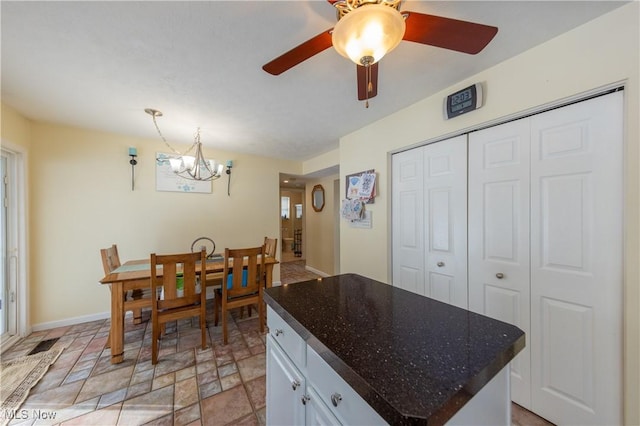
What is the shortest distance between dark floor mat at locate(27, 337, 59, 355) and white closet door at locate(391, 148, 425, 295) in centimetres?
348

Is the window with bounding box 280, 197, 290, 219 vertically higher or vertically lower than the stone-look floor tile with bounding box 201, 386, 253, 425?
higher

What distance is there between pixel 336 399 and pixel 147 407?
64.3 inches

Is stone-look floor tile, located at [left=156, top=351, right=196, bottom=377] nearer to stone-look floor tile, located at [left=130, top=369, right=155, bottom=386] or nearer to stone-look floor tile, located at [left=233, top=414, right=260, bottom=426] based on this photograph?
stone-look floor tile, located at [left=130, top=369, right=155, bottom=386]

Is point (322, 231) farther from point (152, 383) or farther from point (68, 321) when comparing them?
point (68, 321)

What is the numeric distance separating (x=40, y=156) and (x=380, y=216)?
3837mm

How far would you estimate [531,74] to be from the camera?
1.46 metres

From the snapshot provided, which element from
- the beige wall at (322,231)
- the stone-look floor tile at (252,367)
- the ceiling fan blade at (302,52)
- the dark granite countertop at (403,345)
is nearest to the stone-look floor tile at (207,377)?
the stone-look floor tile at (252,367)

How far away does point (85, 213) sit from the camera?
9.14 ft

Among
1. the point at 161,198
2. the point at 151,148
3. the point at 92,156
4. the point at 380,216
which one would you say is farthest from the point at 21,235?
the point at 380,216

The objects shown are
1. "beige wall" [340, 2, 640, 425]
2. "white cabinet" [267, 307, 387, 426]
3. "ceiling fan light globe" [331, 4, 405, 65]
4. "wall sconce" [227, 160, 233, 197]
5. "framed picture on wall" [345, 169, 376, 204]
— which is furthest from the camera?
"wall sconce" [227, 160, 233, 197]

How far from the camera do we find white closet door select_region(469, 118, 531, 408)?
1529mm

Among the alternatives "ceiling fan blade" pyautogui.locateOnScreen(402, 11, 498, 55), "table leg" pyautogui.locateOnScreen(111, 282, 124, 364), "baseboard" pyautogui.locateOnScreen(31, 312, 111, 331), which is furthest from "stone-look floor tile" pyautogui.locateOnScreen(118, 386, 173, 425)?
"ceiling fan blade" pyautogui.locateOnScreen(402, 11, 498, 55)

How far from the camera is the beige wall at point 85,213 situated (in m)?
2.57

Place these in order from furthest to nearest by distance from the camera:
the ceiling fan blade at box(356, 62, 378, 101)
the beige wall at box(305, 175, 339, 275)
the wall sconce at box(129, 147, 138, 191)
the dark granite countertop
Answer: the beige wall at box(305, 175, 339, 275), the wall sconce at box(129, 147, 138, 191), the ceiling fan blade at box(356, 62, 378, 101), the dark granite countertop
